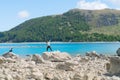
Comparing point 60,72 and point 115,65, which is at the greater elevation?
point 115,65

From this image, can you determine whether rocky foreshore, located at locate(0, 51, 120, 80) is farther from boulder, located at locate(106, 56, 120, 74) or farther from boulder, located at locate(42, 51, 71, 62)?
boulder, located at locate(42, 51, 71, 62)

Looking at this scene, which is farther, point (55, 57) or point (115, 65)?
point (55, 57)

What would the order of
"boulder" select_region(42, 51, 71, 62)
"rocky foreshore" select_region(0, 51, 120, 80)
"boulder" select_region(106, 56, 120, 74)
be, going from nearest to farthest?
1. "rocky foreshore" select_region(0, 51, 120, 80)
2. "boulder" select_region(106, 56, 120, 74)
3. "boulder" select_region(42, 51, 71, 62)

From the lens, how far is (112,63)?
22391 millimetres

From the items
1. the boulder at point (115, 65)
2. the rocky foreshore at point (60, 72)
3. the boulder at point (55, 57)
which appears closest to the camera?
the rocky foreshore at point (60, 72)

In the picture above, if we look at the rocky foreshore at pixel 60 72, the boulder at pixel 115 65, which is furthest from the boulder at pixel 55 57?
the boulder at pixel 115 65

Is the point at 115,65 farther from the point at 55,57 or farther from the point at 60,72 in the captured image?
the point at 55,57

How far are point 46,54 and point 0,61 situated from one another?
10.6 meters

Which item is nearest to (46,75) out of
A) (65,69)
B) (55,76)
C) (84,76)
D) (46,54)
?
(55,76)

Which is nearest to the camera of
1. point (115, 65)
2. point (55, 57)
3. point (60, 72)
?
point (60, 72)

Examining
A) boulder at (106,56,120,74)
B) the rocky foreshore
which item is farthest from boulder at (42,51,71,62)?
boulder at (106,56,120,74)

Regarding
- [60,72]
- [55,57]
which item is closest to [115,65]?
[60,72]

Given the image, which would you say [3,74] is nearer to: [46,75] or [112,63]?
[46,75]

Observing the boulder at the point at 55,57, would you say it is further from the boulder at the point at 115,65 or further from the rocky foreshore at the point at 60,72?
the boulder at the point at 115,65
